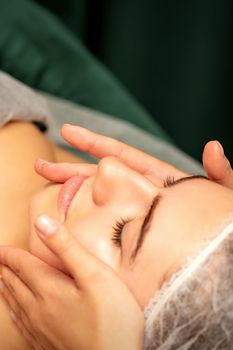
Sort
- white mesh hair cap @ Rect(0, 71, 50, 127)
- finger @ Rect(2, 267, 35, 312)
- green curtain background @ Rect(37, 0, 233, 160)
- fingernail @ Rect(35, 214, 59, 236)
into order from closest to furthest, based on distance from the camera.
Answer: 1. fingernail @ Rect(35, 214, 59, 236)
2. finger @ Rect(2, 267, 35, 312)
3. white mesh hair cap @ Rect(0, 71, 50, 127)
4. green curtain background @ Rect(37, 0, 233, 160)

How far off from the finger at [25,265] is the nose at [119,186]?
0.13 metres

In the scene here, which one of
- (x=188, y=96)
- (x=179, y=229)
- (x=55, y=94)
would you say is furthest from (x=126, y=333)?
(x=188, y=96)

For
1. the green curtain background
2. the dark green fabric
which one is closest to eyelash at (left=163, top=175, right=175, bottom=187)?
the dark green fabric

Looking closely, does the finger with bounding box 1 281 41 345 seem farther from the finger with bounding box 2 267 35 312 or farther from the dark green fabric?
the dark green fabric

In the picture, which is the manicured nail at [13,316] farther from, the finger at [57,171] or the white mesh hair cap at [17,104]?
the white mesh hair cap at [17,104]

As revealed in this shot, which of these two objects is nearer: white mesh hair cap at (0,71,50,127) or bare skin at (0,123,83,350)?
bare skin at (0,123,83,350)

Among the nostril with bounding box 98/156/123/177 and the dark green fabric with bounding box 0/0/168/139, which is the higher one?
the nostril with bounding box 98/156/123/177

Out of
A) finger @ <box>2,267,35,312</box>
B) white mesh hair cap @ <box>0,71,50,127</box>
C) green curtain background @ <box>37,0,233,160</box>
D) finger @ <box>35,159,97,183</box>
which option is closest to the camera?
finger @ <box>2,267,35,312</box>

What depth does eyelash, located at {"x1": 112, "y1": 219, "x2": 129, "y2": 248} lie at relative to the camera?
816 millimetres

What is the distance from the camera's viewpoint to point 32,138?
1.12 meters

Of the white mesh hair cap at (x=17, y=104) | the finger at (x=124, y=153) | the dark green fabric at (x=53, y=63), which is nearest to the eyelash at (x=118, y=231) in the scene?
the finger at (x=124, y=153)

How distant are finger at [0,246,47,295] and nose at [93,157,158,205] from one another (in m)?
0.13

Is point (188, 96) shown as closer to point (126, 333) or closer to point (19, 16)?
point (19, 16)

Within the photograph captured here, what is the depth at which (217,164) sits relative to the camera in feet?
3.00
